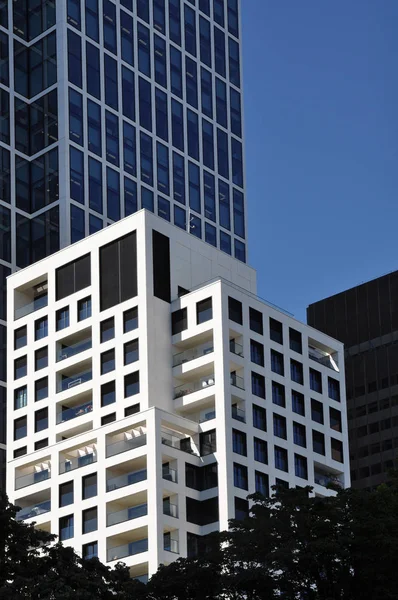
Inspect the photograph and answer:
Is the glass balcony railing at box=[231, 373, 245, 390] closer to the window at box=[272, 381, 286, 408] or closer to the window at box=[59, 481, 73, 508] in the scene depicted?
the window at box=[272, 381, 286, 408]

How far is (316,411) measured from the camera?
125 m

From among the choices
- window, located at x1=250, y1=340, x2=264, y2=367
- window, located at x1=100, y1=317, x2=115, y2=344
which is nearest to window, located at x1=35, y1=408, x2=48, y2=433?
window, located at x1=100, y1=317, x2=115, y2=344

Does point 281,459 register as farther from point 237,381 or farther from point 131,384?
point 131,384

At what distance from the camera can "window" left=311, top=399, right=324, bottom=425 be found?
410ft

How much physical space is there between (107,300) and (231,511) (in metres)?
21.9

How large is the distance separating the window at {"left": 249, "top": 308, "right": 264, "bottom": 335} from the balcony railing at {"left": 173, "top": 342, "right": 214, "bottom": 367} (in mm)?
4362

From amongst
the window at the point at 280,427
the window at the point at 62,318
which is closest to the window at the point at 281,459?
the window at the point at 280,427

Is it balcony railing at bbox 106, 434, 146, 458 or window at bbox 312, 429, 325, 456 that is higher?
window at bbox 312, 429, 325, 456

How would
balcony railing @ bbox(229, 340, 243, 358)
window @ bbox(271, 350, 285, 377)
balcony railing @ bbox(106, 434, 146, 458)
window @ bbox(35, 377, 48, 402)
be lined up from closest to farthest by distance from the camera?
balcony railing @ bbox(106, 434, 146, 458) → balcony railing @ bbox(229, 340, 243, 358) → window @ bbox(271, 350, 285, 377) → window @ bbox(35, 377, 48, 402)

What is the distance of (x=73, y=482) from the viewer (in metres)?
115

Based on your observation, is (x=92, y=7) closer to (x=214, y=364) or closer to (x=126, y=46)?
(x=126, y=46)

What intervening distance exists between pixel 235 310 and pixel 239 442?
36.9 feet

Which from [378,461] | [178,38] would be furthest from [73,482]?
[178,38]

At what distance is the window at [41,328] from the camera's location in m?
127
